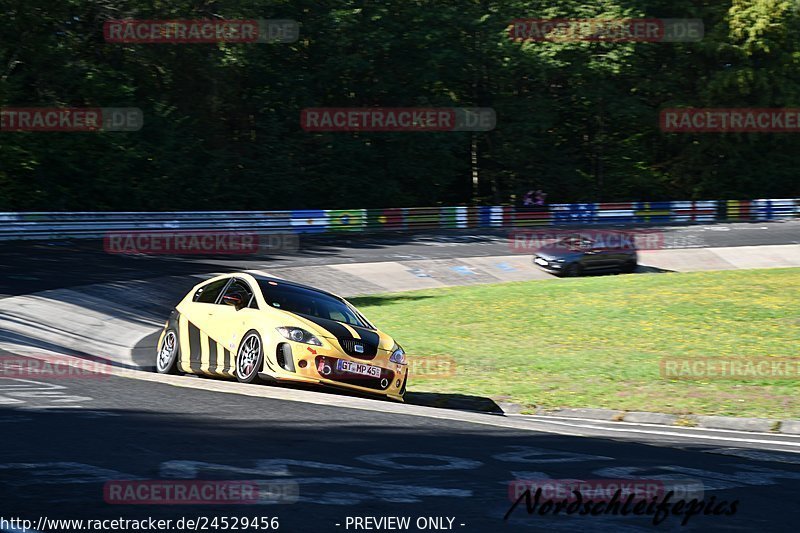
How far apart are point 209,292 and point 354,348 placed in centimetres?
265

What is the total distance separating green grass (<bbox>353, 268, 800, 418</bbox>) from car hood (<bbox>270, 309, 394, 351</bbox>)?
2.36 metres

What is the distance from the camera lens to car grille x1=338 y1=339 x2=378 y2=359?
11.8 metres

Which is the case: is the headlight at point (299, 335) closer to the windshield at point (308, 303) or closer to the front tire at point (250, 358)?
the front tire at point (250, 358)

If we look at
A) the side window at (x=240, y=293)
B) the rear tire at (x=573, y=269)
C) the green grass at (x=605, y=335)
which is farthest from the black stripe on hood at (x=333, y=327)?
the rear tire at (x=573, y=269)

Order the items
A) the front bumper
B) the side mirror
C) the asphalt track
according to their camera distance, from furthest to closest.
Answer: the side mirror
the front bumper
the asphalt track

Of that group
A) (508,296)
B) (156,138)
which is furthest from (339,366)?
(156,138)

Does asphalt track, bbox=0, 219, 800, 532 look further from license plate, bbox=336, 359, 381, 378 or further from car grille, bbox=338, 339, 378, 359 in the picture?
car grille, bbox=338, 339, 378, 359

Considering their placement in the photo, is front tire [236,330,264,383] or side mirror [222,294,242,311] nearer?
front tire [236,330,264,383]

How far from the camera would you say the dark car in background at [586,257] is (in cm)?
3225

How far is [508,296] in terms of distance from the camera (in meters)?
26.7

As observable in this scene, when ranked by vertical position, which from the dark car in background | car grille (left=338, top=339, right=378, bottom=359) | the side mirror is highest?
the side mirror

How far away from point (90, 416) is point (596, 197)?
49707 mm

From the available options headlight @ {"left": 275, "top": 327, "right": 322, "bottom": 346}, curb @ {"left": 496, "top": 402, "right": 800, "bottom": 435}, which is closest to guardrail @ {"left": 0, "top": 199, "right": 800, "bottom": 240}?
headlight @ {"left": 275, "top": 327, "right": 322, "bottom": 346}

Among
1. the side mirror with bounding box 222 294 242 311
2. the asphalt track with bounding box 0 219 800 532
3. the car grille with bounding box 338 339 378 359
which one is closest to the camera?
the asphalt track with bounding box 0 219 800 532
